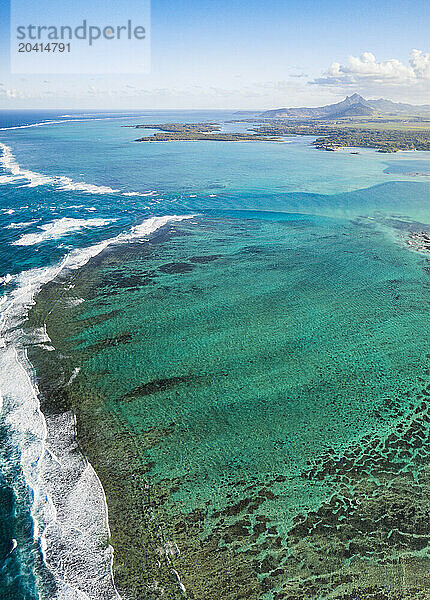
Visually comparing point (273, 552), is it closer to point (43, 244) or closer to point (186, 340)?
point (186, 340)

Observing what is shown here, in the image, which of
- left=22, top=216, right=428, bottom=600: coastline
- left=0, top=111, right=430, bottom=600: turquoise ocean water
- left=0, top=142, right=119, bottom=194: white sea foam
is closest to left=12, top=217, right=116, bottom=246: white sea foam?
left=0, top=111, right=430, bottom=600: turquoise ocean water

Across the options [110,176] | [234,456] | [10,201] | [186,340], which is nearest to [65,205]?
[10,201]

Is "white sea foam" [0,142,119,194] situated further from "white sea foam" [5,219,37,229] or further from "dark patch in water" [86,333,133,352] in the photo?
"dark patch in water" [86,333,133,352]

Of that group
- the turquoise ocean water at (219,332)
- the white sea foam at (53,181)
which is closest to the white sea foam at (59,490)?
the turquoise ocean water at (219,332)

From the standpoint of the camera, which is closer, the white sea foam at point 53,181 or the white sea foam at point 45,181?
A: the white sea foam at point 53,181

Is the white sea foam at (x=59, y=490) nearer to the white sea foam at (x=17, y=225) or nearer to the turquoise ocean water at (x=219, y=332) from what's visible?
the turquoise ocean water at (x=219, y=332)

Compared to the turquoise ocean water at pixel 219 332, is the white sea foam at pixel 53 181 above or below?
above
